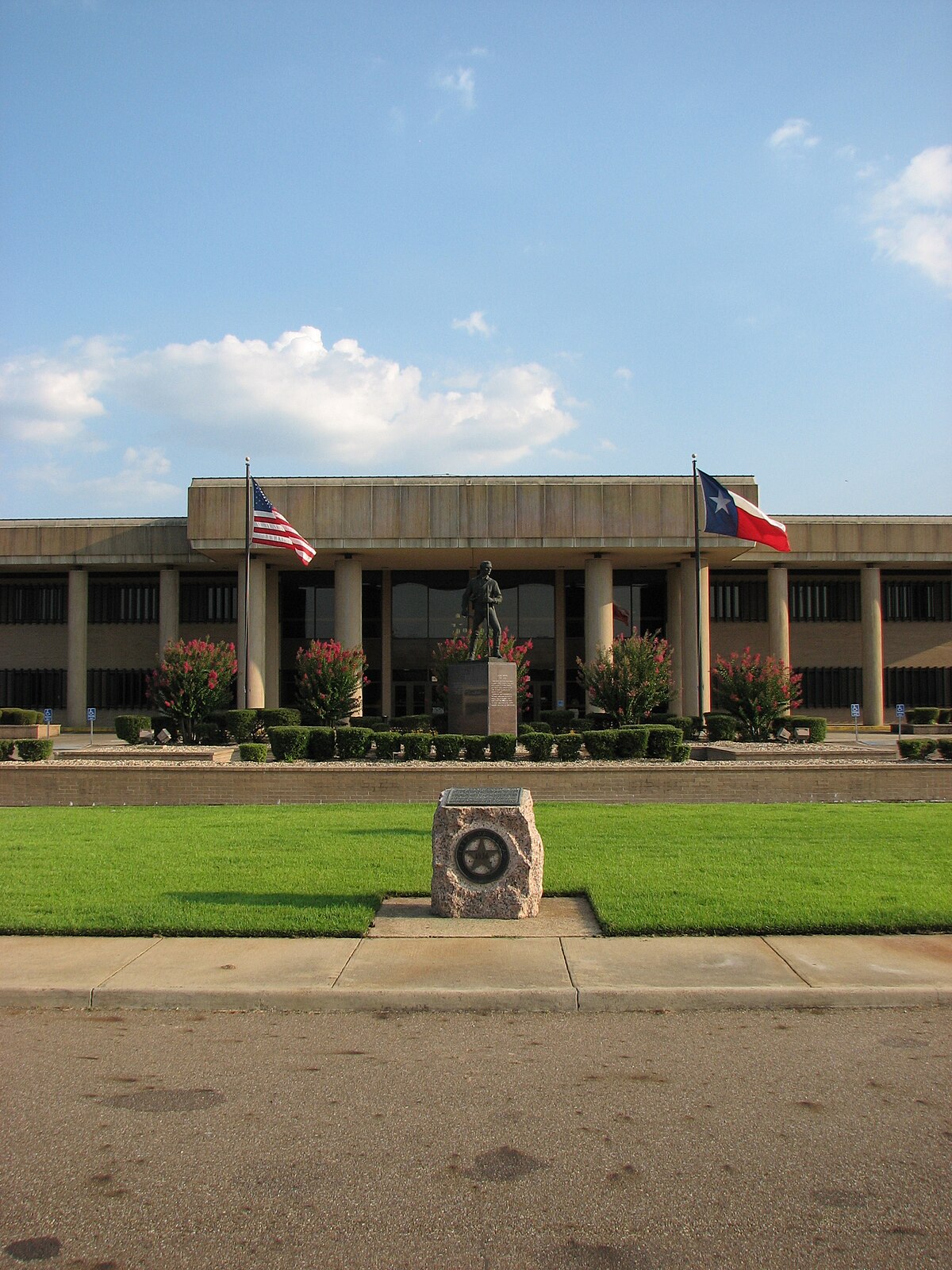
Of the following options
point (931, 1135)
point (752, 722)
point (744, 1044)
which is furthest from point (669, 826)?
point (752, 722)

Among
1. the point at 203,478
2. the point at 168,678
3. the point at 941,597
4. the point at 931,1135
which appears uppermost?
the point at 203,478

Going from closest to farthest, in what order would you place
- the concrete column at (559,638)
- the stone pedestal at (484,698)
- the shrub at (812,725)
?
the stone pedestal at (484,698) < the shrub at (812,725) < the concrete column at (559,638)

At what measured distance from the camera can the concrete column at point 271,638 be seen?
44812 mm

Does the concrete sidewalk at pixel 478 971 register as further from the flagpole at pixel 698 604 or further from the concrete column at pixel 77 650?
the concrete column at pixel 77 650

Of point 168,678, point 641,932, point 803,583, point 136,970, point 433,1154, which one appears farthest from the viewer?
point 803,583

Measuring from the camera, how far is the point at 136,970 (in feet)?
24.1

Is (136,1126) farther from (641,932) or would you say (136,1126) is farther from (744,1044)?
(641,932)

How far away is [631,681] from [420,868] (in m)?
20.0

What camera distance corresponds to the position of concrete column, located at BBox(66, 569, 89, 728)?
44.5m

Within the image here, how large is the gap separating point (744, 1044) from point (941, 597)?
4640cm

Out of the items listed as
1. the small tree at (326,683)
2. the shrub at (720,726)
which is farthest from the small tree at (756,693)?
the small tree at (326,683)

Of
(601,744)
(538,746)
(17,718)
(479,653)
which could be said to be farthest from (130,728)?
(601,744)

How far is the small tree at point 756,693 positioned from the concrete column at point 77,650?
89.7ft

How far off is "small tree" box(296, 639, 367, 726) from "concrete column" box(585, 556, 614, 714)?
13.7 m
